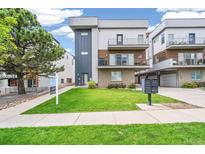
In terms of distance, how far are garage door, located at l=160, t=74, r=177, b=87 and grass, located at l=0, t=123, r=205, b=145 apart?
28.8 metres

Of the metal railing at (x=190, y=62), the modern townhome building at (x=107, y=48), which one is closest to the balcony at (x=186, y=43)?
the metal railing at (x=190, y=62)

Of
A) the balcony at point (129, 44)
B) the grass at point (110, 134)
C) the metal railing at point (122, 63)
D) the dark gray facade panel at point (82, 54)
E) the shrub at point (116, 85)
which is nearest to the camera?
the grass at point (110, 134)

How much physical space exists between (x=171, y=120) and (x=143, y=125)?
4.30 ft

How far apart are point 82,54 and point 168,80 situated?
1417 cm

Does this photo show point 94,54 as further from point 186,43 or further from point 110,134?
point 110,134

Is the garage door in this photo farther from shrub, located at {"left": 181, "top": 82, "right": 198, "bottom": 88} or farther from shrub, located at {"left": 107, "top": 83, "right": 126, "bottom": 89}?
shrub, located at {"left": 107, "top": 83, "right": 126, "bottom": 89}

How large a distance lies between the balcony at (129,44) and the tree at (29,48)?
11.7 metres

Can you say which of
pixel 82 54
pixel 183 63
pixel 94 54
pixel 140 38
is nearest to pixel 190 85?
pixel 183 63

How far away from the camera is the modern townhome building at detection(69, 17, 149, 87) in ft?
107

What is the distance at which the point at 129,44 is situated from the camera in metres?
32.1

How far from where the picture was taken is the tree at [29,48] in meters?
19.8

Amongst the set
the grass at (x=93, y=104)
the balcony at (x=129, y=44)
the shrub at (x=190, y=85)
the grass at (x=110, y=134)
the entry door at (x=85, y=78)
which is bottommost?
the grass at (x=110, y=134)

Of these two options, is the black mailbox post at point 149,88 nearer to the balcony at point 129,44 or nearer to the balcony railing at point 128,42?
the balcony at point 129,44

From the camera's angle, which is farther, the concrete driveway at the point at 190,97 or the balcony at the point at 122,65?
the balcony at the point at 122,65
